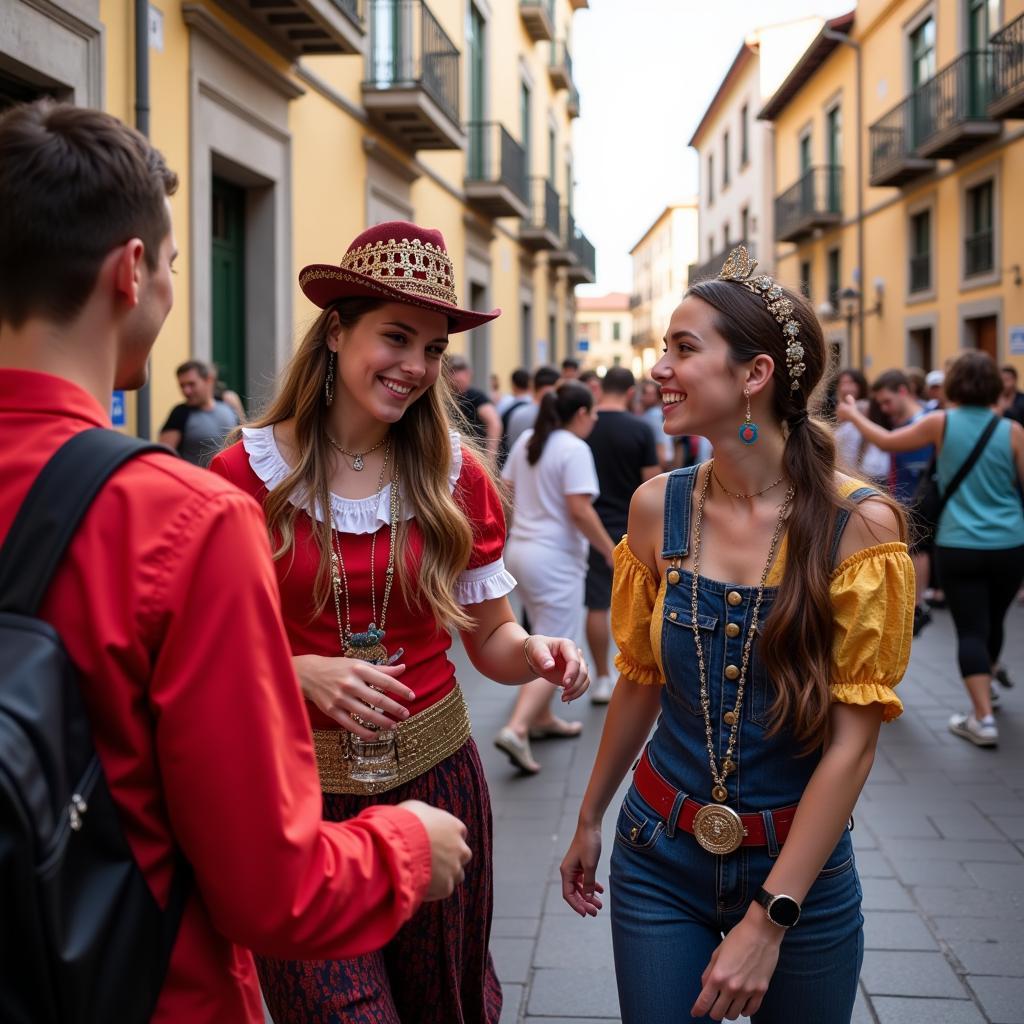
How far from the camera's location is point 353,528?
2537mm

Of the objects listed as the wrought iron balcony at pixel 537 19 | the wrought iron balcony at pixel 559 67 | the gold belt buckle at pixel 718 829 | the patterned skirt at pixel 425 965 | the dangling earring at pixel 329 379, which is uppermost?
the wrought iron balcony at pixel 559 67

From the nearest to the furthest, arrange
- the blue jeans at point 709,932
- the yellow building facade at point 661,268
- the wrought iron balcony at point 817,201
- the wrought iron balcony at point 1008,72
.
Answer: the blue jeans at point 709,932 < the wrought iron balcony at point 1008,72 < the wrought iron balcony at point 817,201 < the yellow building facade at point 661,268

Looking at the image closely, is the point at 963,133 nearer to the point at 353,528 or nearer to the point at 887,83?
the point at 887,83

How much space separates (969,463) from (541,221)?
714 inches

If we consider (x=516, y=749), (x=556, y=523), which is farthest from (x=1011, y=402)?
(x=516, y=749)

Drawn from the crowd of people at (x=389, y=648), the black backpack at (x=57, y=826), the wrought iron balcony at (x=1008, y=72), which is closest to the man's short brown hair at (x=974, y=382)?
the crowd of people at (x=389, y=648)

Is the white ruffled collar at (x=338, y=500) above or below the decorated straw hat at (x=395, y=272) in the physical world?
below

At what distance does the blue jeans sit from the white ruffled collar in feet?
2.76

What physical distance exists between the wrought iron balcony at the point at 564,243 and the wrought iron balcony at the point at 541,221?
57cm

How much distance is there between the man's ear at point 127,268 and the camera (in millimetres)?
1336

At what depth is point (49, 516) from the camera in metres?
1.21

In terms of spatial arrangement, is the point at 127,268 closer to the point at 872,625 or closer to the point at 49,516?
the point at 49,516

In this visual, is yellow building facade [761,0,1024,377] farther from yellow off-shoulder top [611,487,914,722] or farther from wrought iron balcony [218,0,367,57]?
yellow off-shoulder top [611,487,914,722]

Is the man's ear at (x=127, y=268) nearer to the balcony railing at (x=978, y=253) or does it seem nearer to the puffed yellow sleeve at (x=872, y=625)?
the puffed yellow sleeve at (x=872, y=625)
